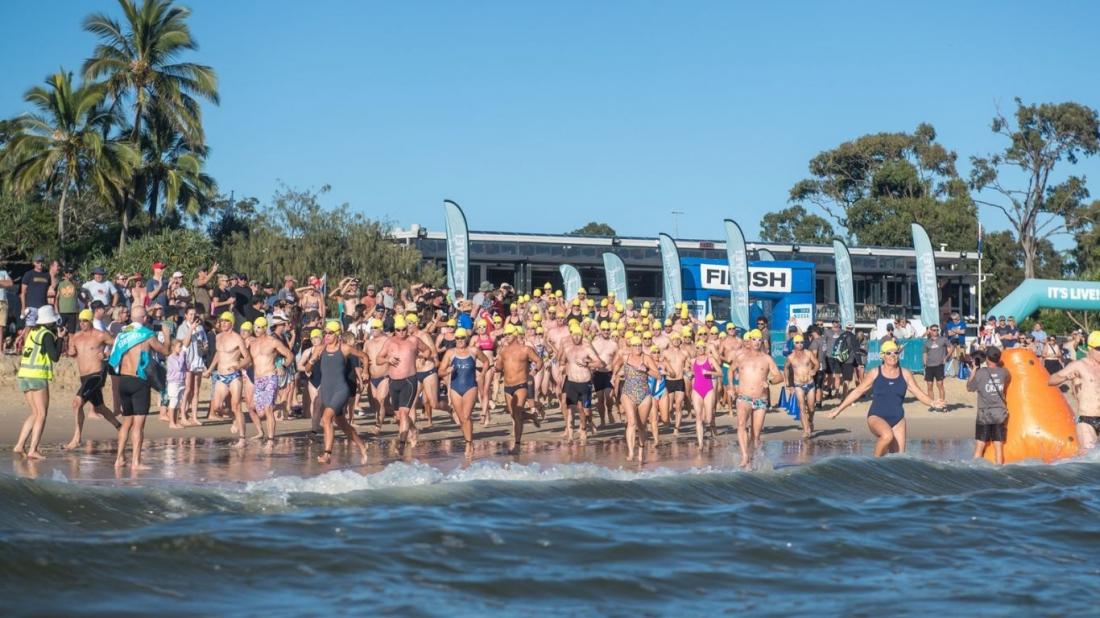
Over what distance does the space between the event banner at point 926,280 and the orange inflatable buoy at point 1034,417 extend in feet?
45.2

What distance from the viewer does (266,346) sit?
15312mm

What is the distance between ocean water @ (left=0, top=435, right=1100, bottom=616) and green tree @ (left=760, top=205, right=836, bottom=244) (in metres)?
53.6

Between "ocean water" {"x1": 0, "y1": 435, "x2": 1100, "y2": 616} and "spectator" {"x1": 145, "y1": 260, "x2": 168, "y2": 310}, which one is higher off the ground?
"spectator" {"x1": 145, "y1": 260, "x2": 168, "y2": 310}

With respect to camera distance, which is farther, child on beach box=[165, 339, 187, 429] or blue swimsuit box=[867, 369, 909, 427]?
child on beach box=[165, 339, 187, 429]

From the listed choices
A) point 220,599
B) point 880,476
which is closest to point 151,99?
point 880,476

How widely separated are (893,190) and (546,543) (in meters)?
55.0

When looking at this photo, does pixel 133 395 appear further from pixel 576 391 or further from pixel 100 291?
pixel 100 291

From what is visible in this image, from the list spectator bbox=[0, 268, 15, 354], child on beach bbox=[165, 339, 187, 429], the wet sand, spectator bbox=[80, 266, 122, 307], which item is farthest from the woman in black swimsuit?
spectator bbox=[0, 268, 15, 354]

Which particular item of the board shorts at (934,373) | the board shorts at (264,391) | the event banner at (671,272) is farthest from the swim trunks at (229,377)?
the event banner at (671,272)

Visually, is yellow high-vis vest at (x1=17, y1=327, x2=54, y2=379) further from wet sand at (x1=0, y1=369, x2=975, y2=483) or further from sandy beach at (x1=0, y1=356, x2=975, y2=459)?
sandy beach at (x1=0, y1=356, x2=975, y2=459)

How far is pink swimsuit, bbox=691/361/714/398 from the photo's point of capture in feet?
54.2

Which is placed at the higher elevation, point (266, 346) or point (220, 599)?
point (266, 346)

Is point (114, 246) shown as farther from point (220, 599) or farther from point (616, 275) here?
point (220, 599)

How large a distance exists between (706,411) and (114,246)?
2088 cm
